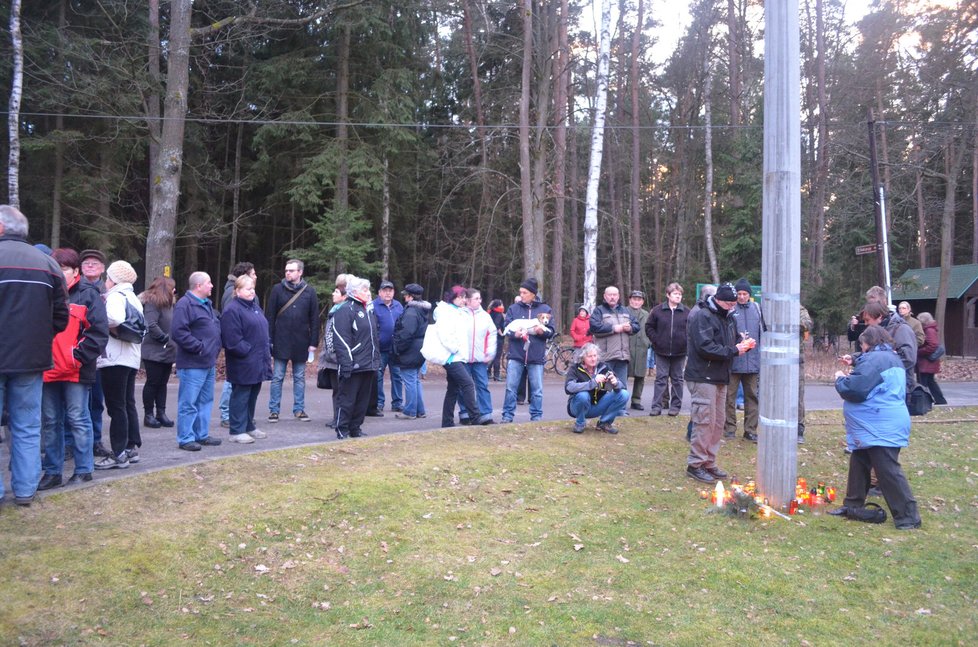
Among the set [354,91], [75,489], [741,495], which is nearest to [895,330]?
[741,495]

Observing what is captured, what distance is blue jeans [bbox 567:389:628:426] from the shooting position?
964cm

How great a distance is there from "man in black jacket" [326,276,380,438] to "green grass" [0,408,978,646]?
1000 millimetres

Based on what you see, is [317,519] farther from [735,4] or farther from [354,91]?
[735,4]

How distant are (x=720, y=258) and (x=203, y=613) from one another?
3117 centimetres

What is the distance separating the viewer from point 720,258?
33.0 meters

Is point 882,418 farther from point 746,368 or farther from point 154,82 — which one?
point 154,82

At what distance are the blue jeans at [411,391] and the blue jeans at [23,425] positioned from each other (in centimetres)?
554

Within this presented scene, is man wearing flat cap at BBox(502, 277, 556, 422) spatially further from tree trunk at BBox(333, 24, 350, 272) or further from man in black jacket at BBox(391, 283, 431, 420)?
tree trunk at BBox(333, 24, 350, 272)

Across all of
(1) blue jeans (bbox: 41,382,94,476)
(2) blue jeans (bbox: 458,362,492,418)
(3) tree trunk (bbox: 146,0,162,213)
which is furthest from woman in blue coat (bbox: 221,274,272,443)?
(3) tree trunk (bbox: 146,0,162,213)

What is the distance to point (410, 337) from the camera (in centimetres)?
1056

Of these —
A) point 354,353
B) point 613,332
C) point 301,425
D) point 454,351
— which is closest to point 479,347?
point 454,351

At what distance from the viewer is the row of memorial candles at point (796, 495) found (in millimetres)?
6934

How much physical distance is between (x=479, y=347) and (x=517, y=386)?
1.23 meters

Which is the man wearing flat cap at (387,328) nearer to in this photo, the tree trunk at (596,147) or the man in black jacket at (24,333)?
the man in black jacket at (24,333)
